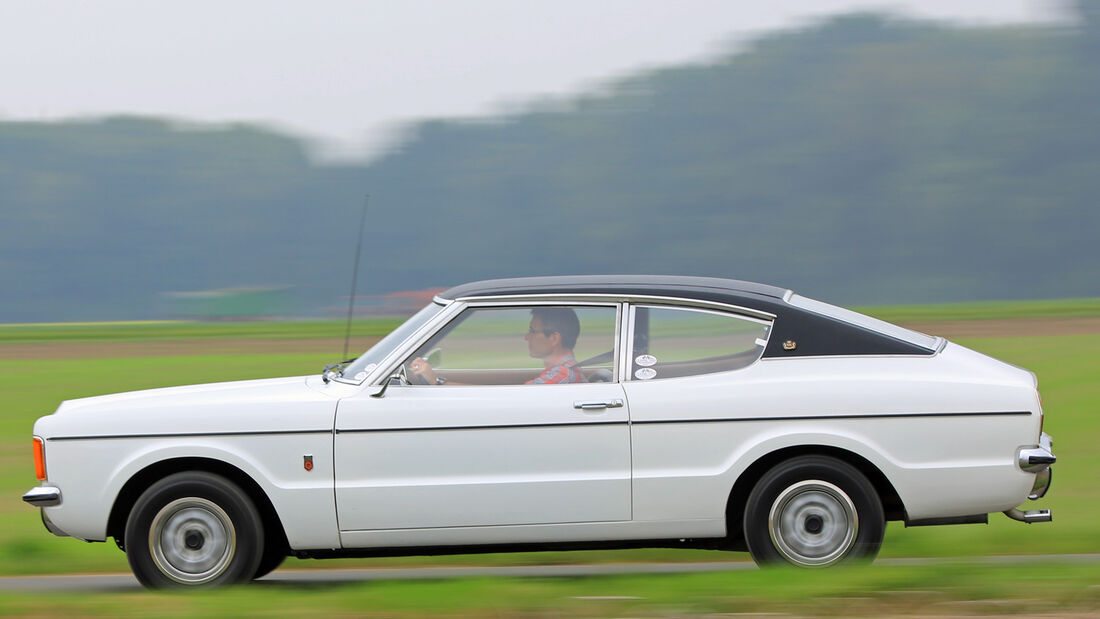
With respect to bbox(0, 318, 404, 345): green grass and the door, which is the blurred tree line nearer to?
bbox(0, 318, 404, 345): green grass

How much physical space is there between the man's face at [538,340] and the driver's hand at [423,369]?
523 millimetres

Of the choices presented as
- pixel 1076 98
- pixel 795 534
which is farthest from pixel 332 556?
pixel 1076 98

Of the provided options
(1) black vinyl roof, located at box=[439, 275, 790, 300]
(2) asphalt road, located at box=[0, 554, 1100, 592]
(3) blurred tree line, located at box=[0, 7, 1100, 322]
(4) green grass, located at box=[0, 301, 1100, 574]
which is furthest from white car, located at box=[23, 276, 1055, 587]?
(3) blurred tree line, located at box=[0, 7, 1100, 322]

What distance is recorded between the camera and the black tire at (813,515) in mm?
5590

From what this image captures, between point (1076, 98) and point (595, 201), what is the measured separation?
37950 mm

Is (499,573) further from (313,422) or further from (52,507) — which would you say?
(52,507)

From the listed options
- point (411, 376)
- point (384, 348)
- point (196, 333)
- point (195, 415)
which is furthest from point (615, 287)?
point (196, 333)

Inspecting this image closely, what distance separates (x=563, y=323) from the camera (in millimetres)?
5961

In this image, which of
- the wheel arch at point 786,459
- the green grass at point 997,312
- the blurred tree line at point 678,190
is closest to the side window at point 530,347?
the wheel arch at point 786,459

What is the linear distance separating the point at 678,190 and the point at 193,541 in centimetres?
9274

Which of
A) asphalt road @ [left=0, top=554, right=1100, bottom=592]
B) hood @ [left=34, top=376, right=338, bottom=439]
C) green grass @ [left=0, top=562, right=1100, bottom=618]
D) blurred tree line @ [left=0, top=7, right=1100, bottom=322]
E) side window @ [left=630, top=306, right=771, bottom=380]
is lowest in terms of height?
asphalt road @ [left=0, top=554, right=1100, bottom=592]

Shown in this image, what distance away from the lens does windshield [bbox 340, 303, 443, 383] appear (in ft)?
19.5

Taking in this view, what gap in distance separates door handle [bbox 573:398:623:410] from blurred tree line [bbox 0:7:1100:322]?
269 feet

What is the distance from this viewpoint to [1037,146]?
9050 centimetres
